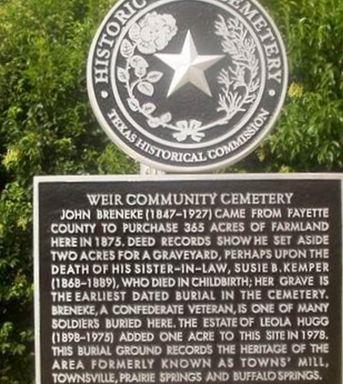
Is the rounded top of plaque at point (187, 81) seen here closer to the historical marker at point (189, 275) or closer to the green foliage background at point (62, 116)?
the historical marker at point (189, 275)

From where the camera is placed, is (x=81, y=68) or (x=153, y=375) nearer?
(x=153, y=375)

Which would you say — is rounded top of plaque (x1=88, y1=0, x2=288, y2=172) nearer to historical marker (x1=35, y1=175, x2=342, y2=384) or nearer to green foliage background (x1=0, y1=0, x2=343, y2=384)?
historical marker (x1=35, y1=175, x2=342, y2=384)

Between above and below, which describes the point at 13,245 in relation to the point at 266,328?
above

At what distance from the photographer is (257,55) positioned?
15.5 ft

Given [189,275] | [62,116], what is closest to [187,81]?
[189,275]

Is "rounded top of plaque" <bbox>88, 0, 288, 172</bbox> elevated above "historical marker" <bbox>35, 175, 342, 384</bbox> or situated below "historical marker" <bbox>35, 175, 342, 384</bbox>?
above

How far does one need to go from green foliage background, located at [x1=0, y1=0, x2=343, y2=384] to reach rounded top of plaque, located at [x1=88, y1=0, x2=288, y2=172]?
4.58 ft

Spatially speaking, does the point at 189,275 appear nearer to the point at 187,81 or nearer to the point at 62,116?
the point at 187,81

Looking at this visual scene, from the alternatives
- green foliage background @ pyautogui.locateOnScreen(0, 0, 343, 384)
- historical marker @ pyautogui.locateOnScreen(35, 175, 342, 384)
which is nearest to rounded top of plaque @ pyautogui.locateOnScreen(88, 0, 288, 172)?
historical marker @ pyautogui.locateOnScreen(35, 175, 342, 384)

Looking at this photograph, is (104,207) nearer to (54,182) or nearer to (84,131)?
(54,182)

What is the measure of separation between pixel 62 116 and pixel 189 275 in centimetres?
238

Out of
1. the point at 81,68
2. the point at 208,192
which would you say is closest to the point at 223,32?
the point at 208,192

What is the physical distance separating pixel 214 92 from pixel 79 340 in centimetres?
124

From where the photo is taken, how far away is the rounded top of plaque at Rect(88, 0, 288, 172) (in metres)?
4.73
